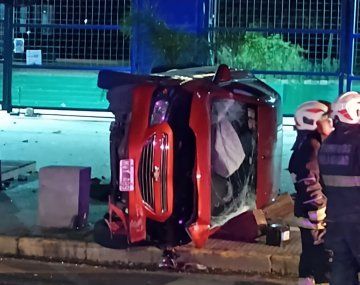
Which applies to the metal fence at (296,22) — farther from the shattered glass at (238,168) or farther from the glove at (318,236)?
the glove at (318,236)

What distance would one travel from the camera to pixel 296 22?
17.7 meters

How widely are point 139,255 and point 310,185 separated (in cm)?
208

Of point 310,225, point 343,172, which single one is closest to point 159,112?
point 310,225

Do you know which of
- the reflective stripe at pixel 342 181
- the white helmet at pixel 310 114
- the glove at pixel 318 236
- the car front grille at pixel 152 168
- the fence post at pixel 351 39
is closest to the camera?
the reflective stripe at pixel 342 181

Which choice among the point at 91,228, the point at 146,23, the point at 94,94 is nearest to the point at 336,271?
the point at 91,228

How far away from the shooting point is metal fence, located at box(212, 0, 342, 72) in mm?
16562

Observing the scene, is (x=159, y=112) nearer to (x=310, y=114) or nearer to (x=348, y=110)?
(x=310, y=114)

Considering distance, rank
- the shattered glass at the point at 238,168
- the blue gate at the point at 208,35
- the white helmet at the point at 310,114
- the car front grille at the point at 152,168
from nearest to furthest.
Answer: the white helmet at the point at 310,114 → the car front grille at the point at 152,168 → the shattered glass at the point at 238,168 → the blue gate at the point at 208,35

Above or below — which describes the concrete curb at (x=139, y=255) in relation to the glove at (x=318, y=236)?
below

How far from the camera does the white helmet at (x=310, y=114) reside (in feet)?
22.1

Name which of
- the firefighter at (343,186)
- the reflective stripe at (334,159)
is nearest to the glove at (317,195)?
the firefighter at (343,186)

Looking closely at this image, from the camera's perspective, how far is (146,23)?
14.9 m

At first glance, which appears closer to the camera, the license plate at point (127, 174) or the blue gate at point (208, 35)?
the license plate at point (127, 174)

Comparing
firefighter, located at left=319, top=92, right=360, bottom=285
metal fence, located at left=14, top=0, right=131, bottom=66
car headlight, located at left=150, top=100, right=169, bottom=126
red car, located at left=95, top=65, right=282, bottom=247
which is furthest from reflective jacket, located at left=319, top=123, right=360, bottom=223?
metal fence, located at left=14, top=0, right=131, bottom=66
